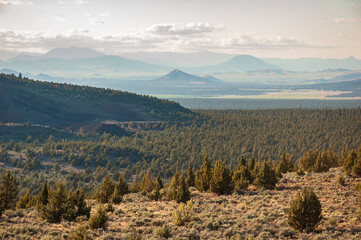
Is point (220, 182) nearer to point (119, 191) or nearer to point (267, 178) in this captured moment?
point (267, 178)

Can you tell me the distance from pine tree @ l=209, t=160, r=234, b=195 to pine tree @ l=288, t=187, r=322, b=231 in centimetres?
1451

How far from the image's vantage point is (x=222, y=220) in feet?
92.3

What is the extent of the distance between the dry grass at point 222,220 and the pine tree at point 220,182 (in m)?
1.18

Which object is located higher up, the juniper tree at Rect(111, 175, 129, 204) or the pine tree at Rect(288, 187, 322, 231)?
the pine tree at Rect(288, 187, 322, 231)

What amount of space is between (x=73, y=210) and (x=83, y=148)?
9227 centimetres

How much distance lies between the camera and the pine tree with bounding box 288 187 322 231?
2492cm

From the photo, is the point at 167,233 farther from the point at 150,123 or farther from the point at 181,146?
the point at 150,123

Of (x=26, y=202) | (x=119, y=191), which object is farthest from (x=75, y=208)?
(x=26, y=202)

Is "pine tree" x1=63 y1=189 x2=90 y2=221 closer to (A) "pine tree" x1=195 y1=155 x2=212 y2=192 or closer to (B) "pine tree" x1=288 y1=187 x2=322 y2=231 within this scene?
(A) "pine tree" x1=195 y1=155 x2=212 y2=192

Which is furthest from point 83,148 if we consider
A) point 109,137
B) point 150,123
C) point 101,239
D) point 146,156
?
point 101,239

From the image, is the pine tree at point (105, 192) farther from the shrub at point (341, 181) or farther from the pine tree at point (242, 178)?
the shrub at point (341, 181)

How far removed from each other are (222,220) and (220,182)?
1192 centimetres

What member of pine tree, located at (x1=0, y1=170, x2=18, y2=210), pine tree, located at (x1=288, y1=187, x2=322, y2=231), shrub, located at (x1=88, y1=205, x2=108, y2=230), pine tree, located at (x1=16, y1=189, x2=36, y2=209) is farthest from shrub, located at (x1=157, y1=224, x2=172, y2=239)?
pine tree, located at (x1=16, y1=189, x2=36, y2=209)

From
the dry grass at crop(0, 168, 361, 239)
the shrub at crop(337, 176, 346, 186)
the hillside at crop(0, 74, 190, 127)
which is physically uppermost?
the hillside at crop(0, 74, 190, 127)
